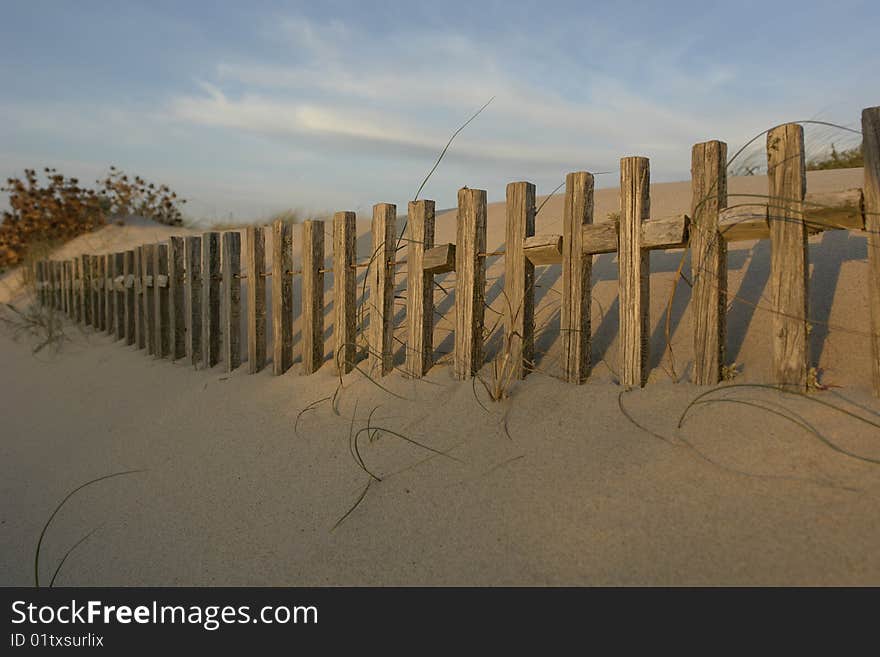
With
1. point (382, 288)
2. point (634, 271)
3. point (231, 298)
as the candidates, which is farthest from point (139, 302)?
point (634, 271)

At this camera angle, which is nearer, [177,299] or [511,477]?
[511,477]

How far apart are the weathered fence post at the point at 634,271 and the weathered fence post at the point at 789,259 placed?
0.47 m

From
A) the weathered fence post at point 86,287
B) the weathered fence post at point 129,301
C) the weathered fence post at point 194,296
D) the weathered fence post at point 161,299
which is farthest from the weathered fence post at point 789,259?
the weathered fence post at point 86,287

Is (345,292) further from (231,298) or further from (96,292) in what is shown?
(96,292)

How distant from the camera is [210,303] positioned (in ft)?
16.8

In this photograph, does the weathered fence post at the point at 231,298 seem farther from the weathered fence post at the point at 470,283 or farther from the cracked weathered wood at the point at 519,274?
the cracked weathered wood at the point at 519,274

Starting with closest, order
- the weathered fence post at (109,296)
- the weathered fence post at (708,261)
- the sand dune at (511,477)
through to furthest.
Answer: the sand dune at (511,477), the weathered fence post at (708,261), the weathered fence post at (109,296)

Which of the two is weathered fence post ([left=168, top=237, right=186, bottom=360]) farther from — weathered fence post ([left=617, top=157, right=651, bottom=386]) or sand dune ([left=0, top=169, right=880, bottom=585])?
weathered fence post ([left=617, top=157, right=651, bottom=386])

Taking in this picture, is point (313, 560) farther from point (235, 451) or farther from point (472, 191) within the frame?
point (472, 191)

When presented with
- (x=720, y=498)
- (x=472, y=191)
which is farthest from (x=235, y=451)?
(x=720, y=498)

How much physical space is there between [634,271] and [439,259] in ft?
3.27

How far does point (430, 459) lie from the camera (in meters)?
2.64

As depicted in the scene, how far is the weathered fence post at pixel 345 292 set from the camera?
152 inches
